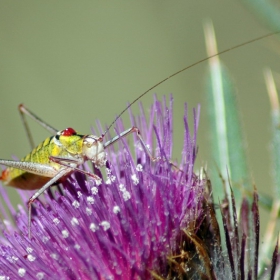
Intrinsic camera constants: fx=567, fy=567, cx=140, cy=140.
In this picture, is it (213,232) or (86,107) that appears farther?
(86,107)

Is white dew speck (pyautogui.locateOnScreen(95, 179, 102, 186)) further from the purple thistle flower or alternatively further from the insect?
the insect

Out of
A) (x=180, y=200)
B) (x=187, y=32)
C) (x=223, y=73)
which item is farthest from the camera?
(x=187, y=32)

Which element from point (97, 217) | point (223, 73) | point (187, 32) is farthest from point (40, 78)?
point (97, 217)

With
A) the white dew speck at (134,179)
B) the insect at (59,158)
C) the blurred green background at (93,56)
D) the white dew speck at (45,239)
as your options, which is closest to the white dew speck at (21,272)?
the white dew speck at (45,239)

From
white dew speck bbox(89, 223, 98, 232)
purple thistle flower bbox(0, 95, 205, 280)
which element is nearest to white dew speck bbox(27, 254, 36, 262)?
purple thistle flower bbox(0, 95, 205, 280)

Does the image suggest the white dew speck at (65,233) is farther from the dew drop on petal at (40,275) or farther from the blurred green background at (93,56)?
the blurred green background at (93,56)

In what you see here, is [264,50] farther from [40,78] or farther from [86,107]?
[40,78]

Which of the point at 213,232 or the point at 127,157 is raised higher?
the point at 127,157

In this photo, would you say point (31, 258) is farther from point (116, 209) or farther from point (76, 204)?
point (116, 209)
